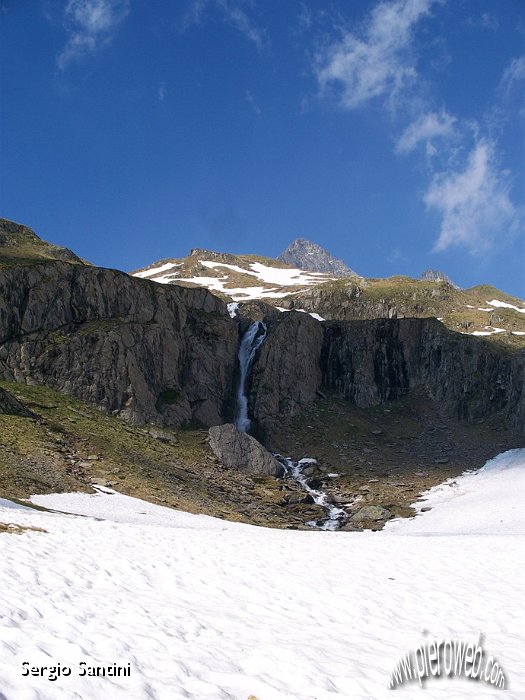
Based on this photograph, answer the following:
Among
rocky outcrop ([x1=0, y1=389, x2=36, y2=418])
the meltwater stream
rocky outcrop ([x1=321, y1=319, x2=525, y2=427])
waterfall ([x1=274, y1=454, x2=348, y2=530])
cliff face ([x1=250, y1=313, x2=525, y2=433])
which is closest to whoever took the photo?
waterfall ([x1=274, y1=454, x2=348, y2=530])

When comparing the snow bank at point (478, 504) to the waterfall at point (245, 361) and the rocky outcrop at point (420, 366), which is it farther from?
the waterfall at point (245, 361)

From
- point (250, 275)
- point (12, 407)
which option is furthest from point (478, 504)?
point (250, 275)

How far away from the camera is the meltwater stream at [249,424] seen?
141 feet

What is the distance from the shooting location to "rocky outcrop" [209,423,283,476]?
52.6 metres

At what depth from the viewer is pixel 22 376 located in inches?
2158

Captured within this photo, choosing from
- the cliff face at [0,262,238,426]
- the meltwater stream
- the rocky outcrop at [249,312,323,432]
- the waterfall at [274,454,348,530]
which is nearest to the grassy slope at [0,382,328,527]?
the waterfall at [274,454,348,530]

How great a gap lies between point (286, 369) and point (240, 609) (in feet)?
209

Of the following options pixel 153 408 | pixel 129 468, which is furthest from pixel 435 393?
pixel 129 468

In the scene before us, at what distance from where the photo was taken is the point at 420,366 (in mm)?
83875

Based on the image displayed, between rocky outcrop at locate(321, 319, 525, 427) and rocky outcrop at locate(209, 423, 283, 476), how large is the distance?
1106 inches

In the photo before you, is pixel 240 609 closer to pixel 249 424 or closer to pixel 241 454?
pixel 241 454

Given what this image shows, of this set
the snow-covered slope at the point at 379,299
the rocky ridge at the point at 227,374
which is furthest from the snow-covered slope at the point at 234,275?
the rocky ridge at the point at 227,374

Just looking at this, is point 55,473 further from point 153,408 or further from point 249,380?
point 249,380

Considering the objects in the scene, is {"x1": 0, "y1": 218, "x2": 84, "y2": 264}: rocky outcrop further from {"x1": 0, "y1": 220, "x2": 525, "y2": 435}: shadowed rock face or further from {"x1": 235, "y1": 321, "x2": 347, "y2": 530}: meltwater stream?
{"x1": 235, "y1": 321, "x2": 347, "y2": 530}: meltwater stream
